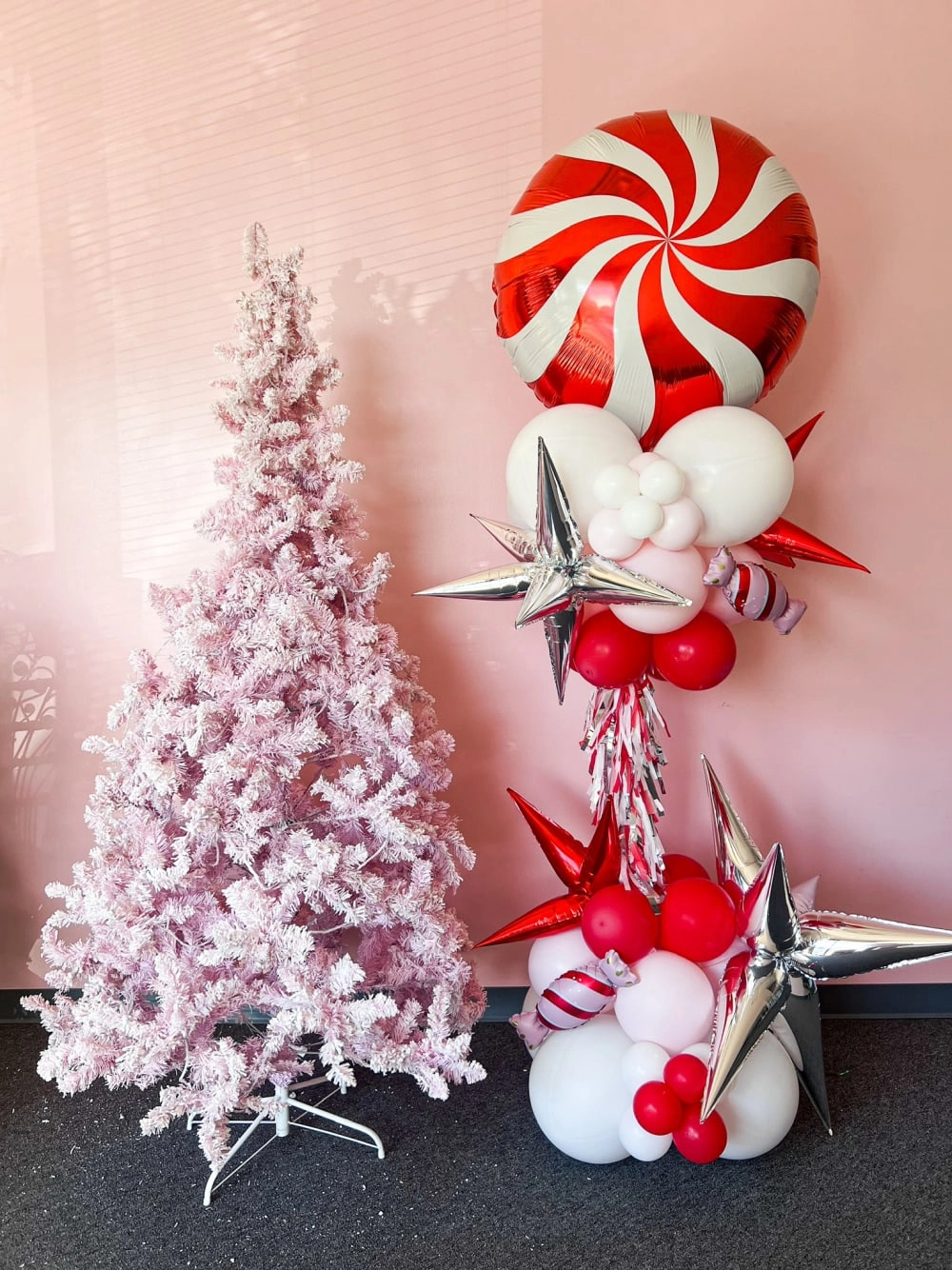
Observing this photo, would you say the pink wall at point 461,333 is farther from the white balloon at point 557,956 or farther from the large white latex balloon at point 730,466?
the large white latex balloon at point 730,466

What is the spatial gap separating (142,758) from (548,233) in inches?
41.9

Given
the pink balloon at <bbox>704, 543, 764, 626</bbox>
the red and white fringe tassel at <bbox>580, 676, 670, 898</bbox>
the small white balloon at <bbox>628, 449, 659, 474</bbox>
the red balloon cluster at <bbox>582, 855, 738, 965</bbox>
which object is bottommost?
the red balloon cluster at <bbox>582, 855, 738, 965</bbox>

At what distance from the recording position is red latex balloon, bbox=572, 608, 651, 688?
4.75ft

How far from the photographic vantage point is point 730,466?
1321 millimetres

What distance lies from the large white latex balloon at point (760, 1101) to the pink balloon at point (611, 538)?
795 millimetres

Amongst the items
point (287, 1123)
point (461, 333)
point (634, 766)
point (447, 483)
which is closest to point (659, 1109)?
point (634, 766)

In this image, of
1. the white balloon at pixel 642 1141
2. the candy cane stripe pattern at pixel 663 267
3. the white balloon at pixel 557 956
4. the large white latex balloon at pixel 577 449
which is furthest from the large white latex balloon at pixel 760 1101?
the candy cane stripe pattern at pixel 663 267

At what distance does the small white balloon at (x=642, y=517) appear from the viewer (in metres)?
1.29

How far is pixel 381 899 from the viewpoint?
147cm

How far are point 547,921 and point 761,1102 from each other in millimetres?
440

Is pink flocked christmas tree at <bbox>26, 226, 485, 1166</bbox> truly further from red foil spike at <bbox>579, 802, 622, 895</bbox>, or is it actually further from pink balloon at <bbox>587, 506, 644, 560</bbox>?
pink balloon at <bbox>587, 506, 644, 560</bbox>

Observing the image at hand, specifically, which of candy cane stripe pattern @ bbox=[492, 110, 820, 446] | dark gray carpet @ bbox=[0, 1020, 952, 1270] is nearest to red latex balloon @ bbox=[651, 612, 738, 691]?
candy cane stripe pattern @ bbox=[492, 110, 820, 446]

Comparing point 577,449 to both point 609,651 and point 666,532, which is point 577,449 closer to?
point 666,532

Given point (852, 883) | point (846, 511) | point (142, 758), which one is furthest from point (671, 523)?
point (852, 883)
